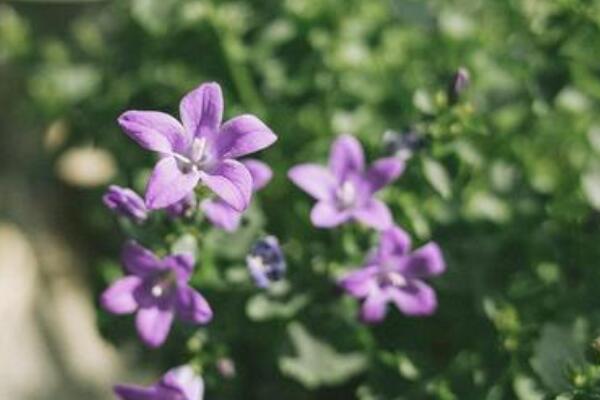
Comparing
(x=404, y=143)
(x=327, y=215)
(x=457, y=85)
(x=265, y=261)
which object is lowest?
(x=265, y=261)

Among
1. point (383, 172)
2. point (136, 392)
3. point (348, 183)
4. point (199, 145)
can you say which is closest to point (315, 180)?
point (348, 183)

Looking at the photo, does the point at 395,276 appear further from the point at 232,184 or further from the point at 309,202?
the point at 232,184

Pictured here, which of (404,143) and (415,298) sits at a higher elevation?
(404,143)

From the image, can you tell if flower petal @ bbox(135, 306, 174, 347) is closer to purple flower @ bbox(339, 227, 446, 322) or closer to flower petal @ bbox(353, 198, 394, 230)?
purple flower @ bbox(339, 227, 446, 322)

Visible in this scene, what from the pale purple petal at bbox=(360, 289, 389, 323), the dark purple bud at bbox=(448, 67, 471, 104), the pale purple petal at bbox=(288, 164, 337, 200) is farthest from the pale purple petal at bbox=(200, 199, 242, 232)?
the dark purple bud at bbox=(448, 67, 471, 104)

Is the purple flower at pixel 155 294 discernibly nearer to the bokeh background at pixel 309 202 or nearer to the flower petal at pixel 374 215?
the bokeh background at pixel 309 202

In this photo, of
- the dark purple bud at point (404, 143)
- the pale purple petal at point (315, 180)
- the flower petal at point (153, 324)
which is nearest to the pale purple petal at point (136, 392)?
the flower petal at point (153, 324)
